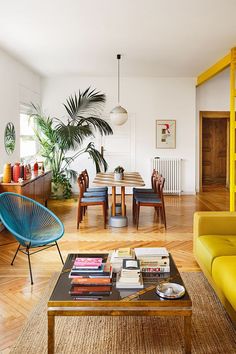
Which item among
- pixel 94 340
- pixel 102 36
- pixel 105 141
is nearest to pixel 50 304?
pixel 94 340

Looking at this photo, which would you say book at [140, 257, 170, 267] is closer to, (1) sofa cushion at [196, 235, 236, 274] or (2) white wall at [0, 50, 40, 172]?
(1) sofa cushion at [196, 235, 236, 274]

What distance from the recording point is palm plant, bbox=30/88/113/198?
25.5ft

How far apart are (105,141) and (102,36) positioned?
368 cm

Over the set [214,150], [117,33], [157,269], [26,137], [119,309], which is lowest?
[119,309]

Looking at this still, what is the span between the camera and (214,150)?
34.8 feet

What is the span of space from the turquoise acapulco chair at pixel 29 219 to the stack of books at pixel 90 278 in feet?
3.17

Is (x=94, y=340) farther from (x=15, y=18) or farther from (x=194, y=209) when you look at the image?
(x=194, y=209)

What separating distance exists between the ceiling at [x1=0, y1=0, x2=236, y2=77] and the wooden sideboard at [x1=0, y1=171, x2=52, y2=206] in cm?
212

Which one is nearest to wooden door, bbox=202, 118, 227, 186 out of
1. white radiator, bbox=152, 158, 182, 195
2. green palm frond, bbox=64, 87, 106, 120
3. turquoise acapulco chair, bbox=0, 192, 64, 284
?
white radiator, bbox=152, 158, 182, 195

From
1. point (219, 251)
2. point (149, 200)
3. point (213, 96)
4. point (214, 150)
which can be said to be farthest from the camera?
point (214, 150)

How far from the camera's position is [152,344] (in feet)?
Result: 7.75

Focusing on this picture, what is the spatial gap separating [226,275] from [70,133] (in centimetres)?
571

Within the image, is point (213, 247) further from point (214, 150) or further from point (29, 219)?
point (214, 150)

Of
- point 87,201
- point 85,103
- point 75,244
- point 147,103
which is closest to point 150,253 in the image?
point 75,244
